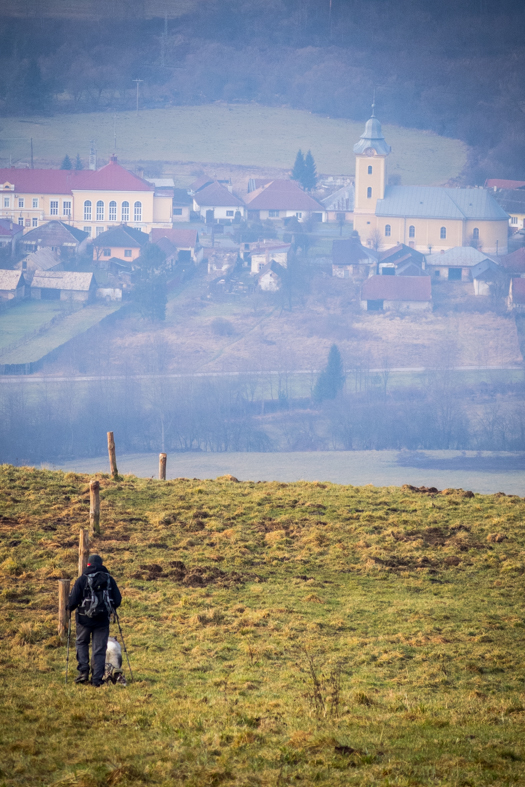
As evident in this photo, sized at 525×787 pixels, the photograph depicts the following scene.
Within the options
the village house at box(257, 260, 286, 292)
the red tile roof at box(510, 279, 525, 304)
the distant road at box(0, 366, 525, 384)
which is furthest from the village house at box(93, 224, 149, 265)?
the red tile roof at box(510, 279, 525, 304)

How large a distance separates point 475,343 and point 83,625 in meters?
156

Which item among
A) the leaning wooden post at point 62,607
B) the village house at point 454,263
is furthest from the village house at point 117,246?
the leaning wooden post at point 62,607

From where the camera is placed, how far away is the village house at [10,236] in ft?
606

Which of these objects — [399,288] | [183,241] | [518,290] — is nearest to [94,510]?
[399,288]

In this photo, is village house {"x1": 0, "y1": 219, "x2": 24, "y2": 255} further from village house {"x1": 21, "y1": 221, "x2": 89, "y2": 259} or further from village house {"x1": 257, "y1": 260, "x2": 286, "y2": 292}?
village house {"x1": 257, "y1": 260, "x2": 286, "y2": 292}

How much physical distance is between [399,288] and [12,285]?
219 ft

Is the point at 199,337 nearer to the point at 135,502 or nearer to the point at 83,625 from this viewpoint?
the point at 135,502

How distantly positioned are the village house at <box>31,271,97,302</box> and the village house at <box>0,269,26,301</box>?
1.87 meters

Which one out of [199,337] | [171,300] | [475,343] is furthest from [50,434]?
[475,343]

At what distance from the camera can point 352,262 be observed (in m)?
186


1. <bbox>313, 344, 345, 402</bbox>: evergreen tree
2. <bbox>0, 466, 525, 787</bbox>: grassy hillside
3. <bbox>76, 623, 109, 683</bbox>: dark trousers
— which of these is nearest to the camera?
<bbox>0, 466, 525, 787</bbox>: grassy hillside

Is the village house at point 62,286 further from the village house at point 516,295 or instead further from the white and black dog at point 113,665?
the white and black dog at point 113,665

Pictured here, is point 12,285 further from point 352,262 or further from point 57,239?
point 352,262

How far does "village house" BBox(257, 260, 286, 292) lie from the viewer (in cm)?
17162
